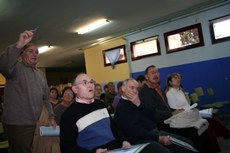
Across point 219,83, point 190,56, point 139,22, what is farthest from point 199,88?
point 139,22

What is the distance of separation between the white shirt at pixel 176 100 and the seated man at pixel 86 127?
152 cm

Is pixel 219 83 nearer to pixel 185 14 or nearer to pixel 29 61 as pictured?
pixel 185 14

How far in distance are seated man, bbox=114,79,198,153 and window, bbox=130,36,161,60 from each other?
512cm

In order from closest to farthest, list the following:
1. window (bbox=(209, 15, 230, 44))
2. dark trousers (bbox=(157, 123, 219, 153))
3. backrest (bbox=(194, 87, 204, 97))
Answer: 1. dark trousers (bbox=(157, 123, 219, 153))
2. window (bbox=(209, 15, 230, 44))
3. backrest (bbox=(194, 87, 204, 97))

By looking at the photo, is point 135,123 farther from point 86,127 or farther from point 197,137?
point 197,137

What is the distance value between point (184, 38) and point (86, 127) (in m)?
5.52

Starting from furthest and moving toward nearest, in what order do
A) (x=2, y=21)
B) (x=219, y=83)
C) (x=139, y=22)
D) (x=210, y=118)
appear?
(x=139, y=22)
(x=219, y=83)
(x=2, y=21)
(x=210, y=118)

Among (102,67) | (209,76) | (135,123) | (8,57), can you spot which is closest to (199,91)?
(209,76)

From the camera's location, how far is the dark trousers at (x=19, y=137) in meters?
2.06

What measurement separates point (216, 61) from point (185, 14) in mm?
1503

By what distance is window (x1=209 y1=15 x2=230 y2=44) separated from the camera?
5980mm

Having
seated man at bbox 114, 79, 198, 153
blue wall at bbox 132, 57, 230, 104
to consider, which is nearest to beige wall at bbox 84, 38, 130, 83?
blue wall at bbox 132, 57, 230, 104

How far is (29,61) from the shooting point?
2.20 m

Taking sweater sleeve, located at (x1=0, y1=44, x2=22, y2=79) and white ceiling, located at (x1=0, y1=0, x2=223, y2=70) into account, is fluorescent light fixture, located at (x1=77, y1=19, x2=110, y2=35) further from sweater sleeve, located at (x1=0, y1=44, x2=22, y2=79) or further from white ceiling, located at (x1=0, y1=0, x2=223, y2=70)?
sweater sleeve, located at (x1=0, y1=44, x2=22, y2=79)
